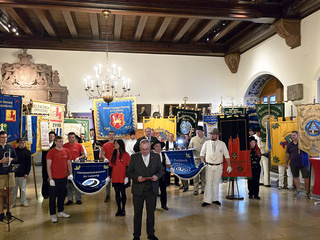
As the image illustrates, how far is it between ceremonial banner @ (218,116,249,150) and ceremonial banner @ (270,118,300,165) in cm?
163

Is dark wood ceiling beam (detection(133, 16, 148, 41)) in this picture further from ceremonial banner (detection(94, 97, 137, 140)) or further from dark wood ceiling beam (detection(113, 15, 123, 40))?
ceremonial banner (detection(94, 97, 137, 140))

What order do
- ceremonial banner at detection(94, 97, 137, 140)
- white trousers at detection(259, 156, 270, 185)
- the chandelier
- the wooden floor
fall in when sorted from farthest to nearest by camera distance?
ceremonial banner at detection(94, 97, 137, 140) < white trousers at detection(259, 156, 270, 185) < the chandelier < the wooden floor

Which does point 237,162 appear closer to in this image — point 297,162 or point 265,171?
point 297,162

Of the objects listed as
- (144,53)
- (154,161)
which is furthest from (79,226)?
(144,53)

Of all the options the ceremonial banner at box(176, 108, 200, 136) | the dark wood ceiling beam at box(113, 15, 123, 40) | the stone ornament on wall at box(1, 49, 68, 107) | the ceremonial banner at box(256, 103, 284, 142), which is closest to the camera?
the ceremonial banner at box(256, 103, 284, 142)

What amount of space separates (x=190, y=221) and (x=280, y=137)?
433 cm

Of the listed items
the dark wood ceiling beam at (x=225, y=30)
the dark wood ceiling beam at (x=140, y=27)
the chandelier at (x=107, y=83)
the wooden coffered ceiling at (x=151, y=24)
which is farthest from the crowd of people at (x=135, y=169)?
the dark wood ceiling beam at (x=140, y=27)

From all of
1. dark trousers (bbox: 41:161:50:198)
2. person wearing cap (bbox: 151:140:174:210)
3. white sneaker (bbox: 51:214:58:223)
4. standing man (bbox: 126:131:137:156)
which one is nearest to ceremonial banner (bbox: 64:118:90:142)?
standing man (bbox: 126:131:137:156)

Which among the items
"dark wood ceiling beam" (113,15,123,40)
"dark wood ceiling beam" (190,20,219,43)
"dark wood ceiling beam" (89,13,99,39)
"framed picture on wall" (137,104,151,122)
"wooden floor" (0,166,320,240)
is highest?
"dark wood ceiling beam" (89,13,99,39)

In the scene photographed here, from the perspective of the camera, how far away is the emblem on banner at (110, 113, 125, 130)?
8789 millimetres

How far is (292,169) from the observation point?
7.54 meters

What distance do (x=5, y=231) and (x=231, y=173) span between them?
16.2 feet

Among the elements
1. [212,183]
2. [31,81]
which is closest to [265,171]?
[212,183]

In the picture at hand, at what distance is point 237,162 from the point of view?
23.2 ft
